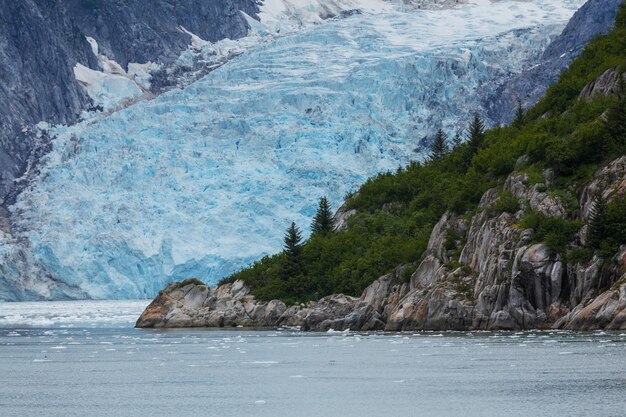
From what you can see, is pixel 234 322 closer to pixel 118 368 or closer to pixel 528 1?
pixel 118 368

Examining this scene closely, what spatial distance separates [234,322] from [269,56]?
250 feet

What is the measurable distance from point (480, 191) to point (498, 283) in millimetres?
11009

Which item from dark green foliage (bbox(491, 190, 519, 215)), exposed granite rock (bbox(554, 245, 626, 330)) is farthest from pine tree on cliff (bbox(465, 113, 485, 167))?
exposed granite rock (bbox(554, 245, 626, 330))

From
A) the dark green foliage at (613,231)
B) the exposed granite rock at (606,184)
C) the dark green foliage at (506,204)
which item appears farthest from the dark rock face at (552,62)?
the dark green foliage at (613,231)

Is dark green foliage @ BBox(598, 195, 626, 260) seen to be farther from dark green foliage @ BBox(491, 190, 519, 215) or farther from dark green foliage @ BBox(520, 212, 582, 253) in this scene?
dark green foliage @ BBox(491, 190, 519, 215)

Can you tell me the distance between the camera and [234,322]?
73375 millimetres

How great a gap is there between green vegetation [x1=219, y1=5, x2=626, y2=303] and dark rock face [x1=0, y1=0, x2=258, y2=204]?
82886 mm

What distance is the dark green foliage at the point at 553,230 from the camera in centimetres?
5078

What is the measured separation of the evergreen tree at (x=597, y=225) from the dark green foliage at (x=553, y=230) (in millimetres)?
1386

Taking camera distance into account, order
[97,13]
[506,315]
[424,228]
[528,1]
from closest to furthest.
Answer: [506,315], [424,228], [528,1], [97,13]

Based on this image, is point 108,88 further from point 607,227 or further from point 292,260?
point 607,227

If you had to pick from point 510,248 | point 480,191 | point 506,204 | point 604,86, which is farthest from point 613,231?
point 604,86

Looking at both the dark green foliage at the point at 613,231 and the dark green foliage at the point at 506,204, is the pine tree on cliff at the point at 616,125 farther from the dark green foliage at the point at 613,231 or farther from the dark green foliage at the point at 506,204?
the dark green foliage at the point at 613,231

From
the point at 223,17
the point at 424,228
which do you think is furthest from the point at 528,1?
the point at 424,228
